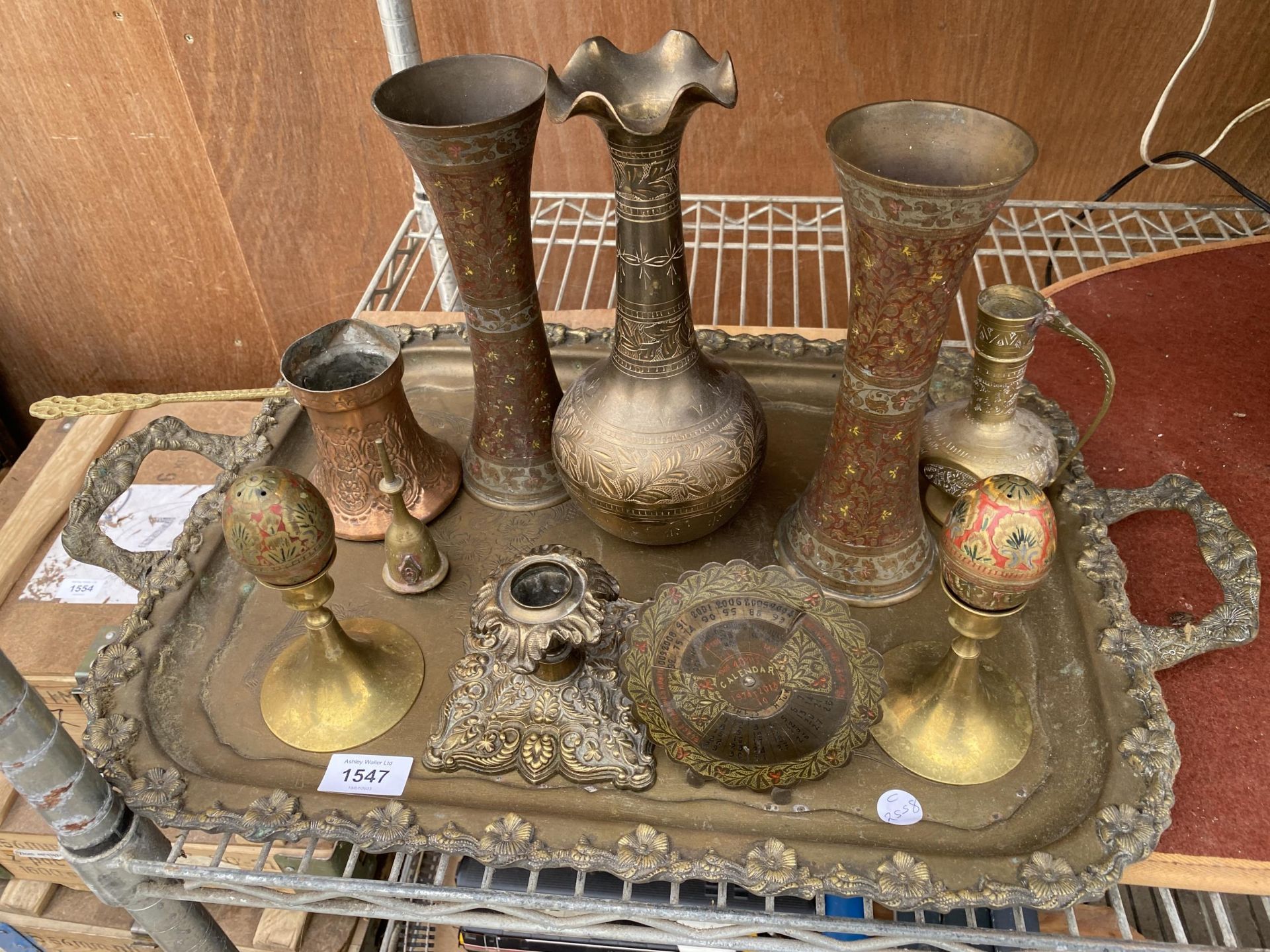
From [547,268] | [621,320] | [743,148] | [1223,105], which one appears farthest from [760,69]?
[621,320]

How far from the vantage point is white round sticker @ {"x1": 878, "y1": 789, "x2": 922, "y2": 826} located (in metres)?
0.64

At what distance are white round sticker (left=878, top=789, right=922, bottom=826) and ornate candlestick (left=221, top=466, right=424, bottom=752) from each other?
15.0 inches

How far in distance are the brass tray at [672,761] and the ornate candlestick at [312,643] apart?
19 mm

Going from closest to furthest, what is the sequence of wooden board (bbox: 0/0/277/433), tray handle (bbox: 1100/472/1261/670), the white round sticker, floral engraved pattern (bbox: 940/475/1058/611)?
floral engraved pattern (bbox: 940/475/1058/611)
the white round sticker
tray handle (bbox: 1100/472/1261/670)
wooden board (bbox: 0/0/277/433)

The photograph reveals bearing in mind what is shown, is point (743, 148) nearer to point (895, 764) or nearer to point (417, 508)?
point (417, 508)

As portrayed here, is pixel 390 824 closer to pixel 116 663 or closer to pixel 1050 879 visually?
pixel 116 663

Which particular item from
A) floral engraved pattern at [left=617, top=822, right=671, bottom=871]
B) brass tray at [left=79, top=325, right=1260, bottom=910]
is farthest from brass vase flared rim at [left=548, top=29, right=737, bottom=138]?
floral engraved pattern at [left=617, top=822, right=671, bottom=871]

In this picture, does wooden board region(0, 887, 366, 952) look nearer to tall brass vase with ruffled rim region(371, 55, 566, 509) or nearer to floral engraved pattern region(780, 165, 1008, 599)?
tall brass vase with ruffled rim region(371, 55, 566, 509)

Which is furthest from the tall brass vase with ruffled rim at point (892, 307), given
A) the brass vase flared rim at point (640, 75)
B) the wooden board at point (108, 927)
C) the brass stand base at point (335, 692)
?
the wooden board at point (108, 927)

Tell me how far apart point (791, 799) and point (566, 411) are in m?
0.36

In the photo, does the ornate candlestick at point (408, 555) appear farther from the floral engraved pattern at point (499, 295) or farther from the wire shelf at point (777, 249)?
the wire shelf at point (777, 249)

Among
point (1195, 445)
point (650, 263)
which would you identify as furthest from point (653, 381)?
point (1195, 445)

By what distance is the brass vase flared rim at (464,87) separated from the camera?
77 cm

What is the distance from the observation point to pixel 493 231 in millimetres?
759
